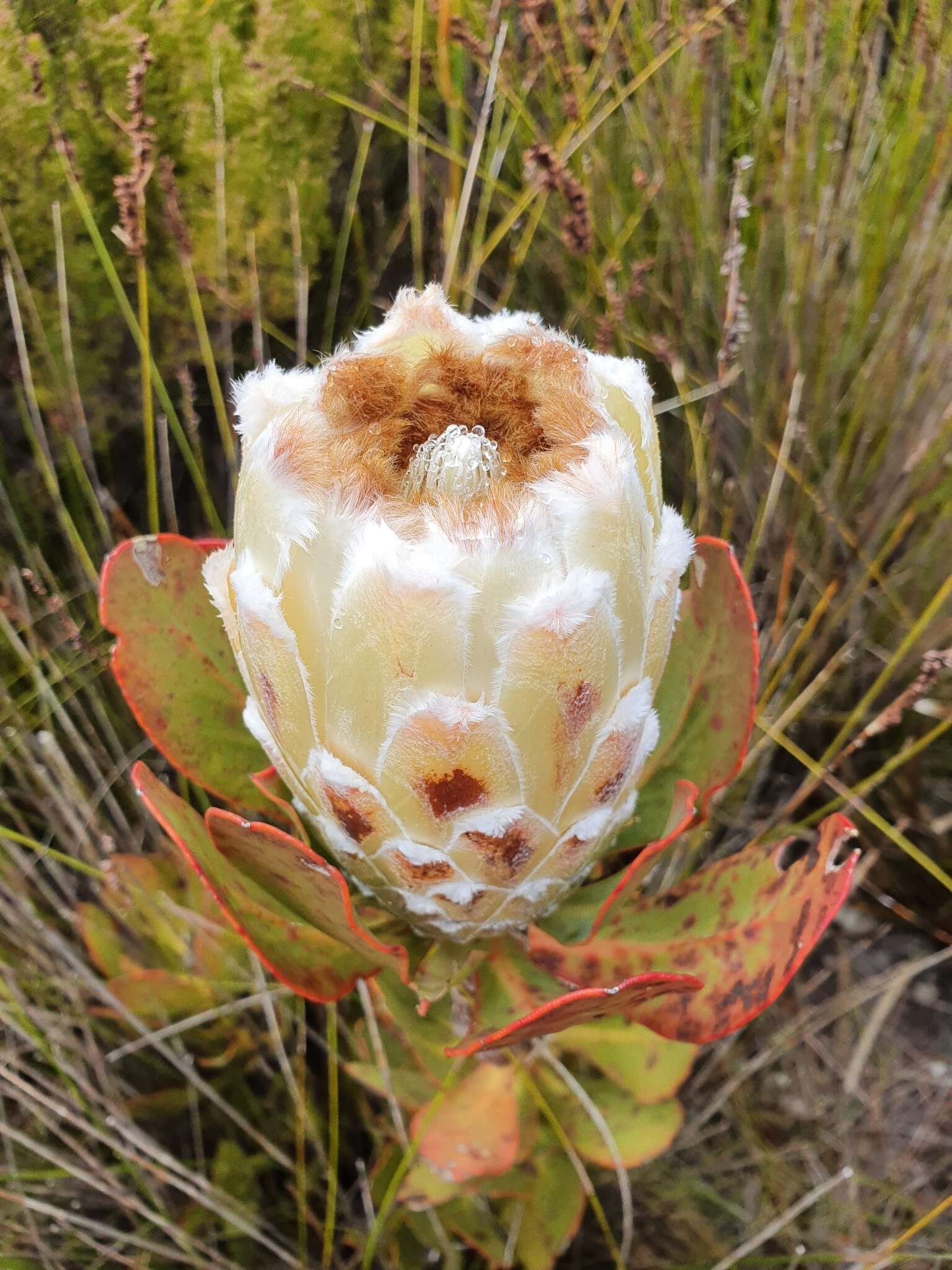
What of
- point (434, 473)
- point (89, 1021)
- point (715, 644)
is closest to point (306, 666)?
point (434, 473)

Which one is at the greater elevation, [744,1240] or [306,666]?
[306,666]

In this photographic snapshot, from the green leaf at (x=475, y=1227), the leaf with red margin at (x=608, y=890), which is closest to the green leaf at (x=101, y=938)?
the green leaf at (x=475, y=1227)

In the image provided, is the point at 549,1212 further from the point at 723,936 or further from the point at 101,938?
the point at 101,938

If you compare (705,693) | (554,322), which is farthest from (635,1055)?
(554,322)

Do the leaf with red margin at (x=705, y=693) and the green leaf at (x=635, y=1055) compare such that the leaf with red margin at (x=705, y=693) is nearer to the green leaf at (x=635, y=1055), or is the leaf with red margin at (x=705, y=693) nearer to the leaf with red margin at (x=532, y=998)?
the leaf with red margin at (x=532, y=998)

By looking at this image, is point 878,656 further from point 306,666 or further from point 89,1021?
point 89,1021

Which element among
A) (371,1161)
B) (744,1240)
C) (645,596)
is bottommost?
(744,1240)

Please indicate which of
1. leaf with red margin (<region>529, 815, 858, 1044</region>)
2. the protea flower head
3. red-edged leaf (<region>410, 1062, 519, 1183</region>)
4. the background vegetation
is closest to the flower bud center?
the protea flower head
